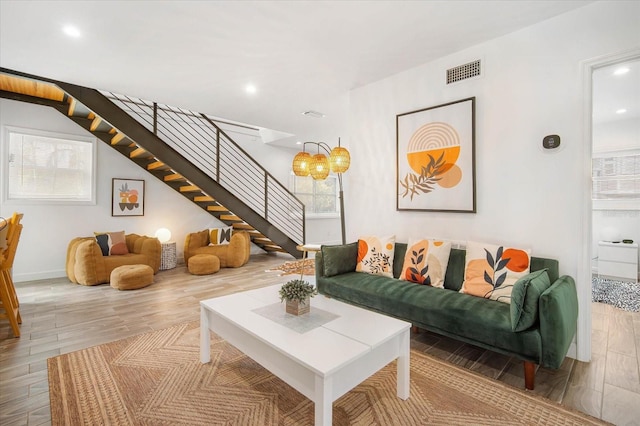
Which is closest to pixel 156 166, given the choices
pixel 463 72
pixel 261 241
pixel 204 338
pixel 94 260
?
pixel 94 260

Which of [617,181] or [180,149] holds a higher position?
[180,149]

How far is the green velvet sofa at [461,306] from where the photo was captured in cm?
190

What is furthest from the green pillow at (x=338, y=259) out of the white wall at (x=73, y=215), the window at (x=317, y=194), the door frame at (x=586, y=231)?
the window at (x=317, y=194)

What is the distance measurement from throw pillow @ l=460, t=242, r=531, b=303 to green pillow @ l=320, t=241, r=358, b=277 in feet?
3.98

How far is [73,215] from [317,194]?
18.1ft

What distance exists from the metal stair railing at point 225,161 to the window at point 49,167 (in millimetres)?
1166

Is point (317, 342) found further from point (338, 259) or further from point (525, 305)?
point (338, 259)

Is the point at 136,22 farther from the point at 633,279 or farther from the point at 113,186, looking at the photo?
the point at 633,279

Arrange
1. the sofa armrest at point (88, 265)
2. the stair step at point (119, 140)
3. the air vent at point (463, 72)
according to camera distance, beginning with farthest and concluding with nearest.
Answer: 1. the stair step at point (119, 140)
2. the sofa armrest at point (88, 265)
3. the air vent at point (463, 72)

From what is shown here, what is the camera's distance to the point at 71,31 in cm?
268

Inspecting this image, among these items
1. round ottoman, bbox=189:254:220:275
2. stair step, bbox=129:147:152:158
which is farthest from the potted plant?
stair step, bbox=129:147:152:158

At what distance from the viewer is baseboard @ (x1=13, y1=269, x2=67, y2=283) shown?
→ 183 inches

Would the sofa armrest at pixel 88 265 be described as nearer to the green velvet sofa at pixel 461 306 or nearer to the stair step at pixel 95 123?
the stair step at pixel 95 123

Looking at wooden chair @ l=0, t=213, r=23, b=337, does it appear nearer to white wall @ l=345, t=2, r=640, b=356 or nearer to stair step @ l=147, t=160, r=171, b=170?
stair step @ l=147, t=160, r=171, b=170
